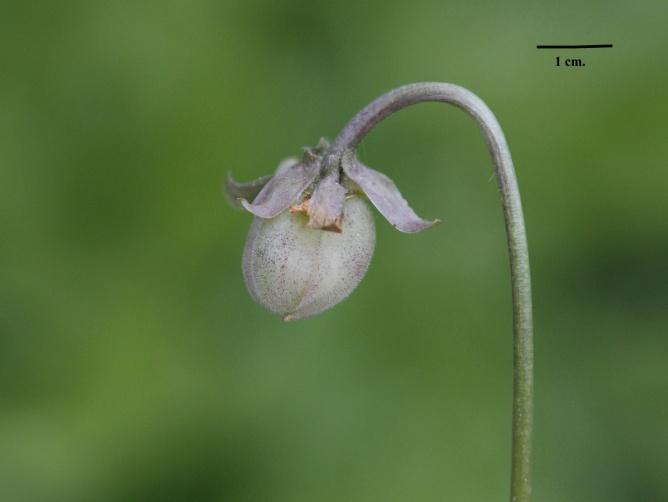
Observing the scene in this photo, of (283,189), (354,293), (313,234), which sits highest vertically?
(283,189)

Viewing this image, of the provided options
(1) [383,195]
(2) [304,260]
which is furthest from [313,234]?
(1) [383,195]

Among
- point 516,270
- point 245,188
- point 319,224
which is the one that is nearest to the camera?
point 516,270

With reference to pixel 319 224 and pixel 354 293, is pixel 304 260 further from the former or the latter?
pixel 354 293

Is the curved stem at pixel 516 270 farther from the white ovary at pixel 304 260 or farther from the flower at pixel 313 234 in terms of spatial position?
the white ovary at pixel 304 260

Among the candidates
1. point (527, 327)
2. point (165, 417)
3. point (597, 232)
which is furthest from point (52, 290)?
point (527, 327)

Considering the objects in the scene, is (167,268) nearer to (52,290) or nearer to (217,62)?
(52,290)

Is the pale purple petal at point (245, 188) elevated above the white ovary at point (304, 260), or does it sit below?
above

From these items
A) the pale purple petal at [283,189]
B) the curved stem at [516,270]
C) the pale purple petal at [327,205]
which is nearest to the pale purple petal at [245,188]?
the pale purple petal at [283,189]
